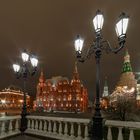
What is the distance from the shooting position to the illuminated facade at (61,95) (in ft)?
383

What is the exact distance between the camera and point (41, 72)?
144m

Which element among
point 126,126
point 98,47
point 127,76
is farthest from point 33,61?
point 127,76

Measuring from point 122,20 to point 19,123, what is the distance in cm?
876

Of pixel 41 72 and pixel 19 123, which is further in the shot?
pixel 41 72

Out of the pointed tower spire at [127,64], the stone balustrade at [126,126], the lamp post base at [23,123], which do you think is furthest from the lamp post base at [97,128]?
the pointed tower spire at [127,64]

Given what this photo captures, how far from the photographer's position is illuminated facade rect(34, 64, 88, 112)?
11688cm

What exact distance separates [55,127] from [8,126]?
278 cm

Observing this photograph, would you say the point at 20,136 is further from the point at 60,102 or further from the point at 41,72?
the point at 41,72

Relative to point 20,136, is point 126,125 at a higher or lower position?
higher

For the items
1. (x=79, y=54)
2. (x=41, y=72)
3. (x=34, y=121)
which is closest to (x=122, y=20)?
(x=79, y=54)

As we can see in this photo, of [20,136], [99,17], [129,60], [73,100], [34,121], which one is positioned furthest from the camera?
[73,100]

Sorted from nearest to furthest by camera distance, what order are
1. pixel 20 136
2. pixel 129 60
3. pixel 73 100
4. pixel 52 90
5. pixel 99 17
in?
1. pixel 99 17
2. pixel 20 136
3. pixel 129 60
4. pixel 73 100
5. pixel 52 90

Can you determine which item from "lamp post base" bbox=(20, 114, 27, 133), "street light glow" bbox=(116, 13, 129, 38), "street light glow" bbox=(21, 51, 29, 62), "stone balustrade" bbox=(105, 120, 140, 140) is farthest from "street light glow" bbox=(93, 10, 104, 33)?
"lamp post base" bbox=(20, 114, 27, 133)

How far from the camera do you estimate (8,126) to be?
1208cm
